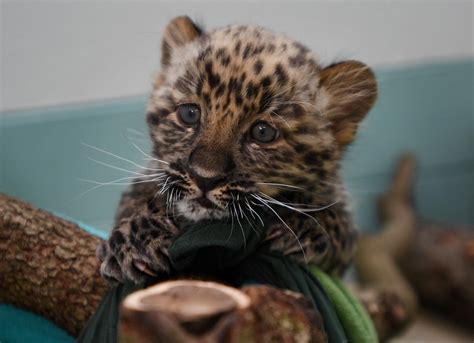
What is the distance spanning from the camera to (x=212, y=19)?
6.70 feet

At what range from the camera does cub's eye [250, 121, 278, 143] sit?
4.37ft

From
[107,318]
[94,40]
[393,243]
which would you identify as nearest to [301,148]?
[107,318]

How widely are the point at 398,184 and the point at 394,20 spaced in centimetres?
114

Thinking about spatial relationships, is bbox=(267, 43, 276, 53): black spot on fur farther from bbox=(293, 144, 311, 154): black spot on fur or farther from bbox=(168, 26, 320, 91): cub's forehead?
bbox=(293, 144, 311, 154): black spot on fur

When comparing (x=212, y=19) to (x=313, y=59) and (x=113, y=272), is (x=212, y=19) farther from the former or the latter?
(x=113, y=272)

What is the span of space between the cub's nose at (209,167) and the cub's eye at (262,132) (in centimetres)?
10

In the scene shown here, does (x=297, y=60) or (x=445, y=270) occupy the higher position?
(x=297, y=60)

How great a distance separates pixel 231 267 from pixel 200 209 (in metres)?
0.14

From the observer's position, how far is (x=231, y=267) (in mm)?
1250

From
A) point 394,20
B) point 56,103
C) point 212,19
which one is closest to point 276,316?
point 56,103

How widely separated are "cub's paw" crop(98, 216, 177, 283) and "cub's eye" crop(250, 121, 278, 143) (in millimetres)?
267

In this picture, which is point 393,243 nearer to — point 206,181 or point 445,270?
point 445,270

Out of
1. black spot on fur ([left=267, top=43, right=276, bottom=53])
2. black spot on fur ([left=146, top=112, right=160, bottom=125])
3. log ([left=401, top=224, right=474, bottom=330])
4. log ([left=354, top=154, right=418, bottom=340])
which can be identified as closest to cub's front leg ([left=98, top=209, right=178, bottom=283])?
black spot on fur ([left=146, top=112, right=160, bottom=125])

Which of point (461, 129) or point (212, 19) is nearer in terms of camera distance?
point (212, 19)
